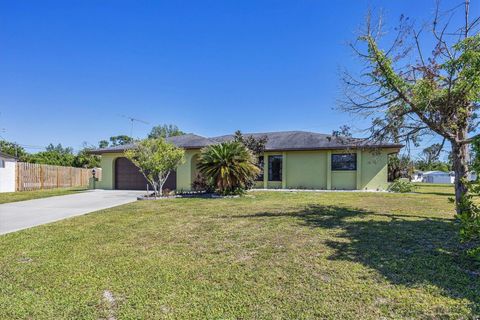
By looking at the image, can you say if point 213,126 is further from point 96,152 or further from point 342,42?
point 342,42

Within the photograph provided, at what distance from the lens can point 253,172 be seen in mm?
15133

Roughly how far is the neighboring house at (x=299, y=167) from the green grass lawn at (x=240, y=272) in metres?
11.5

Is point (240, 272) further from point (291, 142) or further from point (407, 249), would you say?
point (291, 142)

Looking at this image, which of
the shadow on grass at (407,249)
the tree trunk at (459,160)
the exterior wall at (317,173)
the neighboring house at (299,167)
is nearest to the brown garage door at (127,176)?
the neighboring house at (299,167)

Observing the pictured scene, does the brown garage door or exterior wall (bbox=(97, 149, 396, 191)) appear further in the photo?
the brown garage door

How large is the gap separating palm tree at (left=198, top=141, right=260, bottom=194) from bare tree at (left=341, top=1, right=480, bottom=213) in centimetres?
702

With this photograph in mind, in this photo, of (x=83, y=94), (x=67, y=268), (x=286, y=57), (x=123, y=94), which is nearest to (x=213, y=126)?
(x=123, y=94)

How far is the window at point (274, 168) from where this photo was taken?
811 inches

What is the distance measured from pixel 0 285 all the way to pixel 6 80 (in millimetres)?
19617

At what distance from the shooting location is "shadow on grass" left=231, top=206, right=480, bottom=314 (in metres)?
3.85

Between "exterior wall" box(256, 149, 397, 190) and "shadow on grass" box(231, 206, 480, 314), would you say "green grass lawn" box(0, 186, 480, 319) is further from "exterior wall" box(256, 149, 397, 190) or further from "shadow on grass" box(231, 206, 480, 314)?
"exterior wall" box(256, 149, 397, 190)

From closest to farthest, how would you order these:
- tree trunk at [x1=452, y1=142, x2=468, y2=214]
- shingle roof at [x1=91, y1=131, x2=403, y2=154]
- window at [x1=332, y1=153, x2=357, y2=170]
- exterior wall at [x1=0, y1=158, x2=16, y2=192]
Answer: tree trunk at [x1=452, y1=142, x2=468, y2=214] → shingle roof at [x1=91, y1=131, x2=403, y2=154] → window at [x1=332, y1=153, x2=357, y2=170] → exterior wall at [x1=0, y1=158, x2=16, y2=192]

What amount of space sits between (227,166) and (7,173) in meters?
17.9

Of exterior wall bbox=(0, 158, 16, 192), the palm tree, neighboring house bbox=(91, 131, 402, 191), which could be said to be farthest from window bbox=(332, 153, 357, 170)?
exterior wall bbox=(0, 158, 16, 192)
